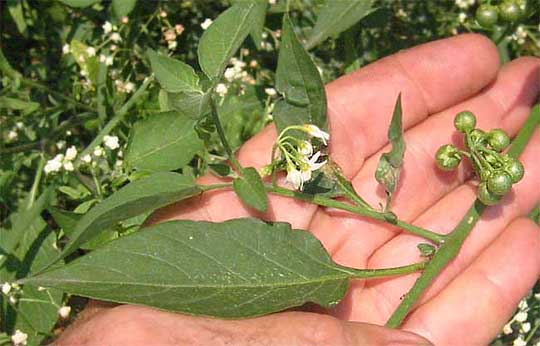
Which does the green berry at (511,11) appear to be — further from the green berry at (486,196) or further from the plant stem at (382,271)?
the plant stem at (382,271)

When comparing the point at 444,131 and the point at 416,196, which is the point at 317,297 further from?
the point at 444,131

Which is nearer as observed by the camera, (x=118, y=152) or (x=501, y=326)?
(x=501, y=326)

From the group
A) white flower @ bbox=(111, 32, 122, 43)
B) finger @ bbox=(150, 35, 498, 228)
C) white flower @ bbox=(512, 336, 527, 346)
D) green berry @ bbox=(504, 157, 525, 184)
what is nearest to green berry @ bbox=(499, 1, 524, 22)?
finger @ bbox=(150, 35, 498, 228)

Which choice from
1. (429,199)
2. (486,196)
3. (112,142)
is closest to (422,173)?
(429,199)

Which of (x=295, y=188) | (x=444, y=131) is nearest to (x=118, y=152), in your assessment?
(x=295, y=188)

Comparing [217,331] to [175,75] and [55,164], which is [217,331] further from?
[55,164]

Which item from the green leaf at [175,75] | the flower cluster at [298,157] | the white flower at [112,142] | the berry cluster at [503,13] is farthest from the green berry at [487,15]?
the white flower at [112,142]

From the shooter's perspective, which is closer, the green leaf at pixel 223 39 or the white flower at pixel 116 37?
the green leaf at pixel 223 39
